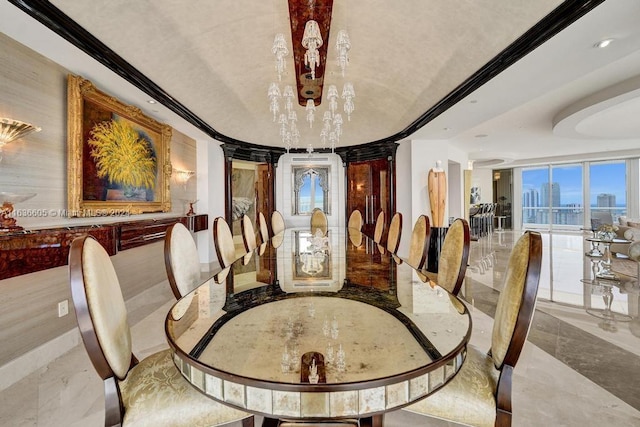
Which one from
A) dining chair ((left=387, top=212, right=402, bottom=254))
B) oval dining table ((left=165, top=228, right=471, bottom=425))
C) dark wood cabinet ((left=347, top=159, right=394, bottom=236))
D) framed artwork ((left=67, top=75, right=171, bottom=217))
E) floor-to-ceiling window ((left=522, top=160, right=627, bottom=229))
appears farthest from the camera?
floor-to-ceiling window ((left=522, top=160, right=627, bottom=229))

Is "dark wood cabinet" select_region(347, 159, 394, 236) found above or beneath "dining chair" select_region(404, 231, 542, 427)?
above

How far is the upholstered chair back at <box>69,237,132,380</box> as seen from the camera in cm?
90

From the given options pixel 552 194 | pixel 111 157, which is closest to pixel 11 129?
pixel 111 157

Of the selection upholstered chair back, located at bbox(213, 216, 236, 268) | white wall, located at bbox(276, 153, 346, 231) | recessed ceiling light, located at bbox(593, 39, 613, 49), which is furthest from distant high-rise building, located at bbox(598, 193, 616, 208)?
upholstered chair back, located at bbox(213, 216, 236, 268)

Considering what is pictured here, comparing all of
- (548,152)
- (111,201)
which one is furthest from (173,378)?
(548,152)

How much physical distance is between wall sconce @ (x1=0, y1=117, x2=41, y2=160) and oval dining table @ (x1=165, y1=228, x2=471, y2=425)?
1832mm

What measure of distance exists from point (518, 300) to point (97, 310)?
137 cm

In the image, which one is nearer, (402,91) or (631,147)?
(402,91)

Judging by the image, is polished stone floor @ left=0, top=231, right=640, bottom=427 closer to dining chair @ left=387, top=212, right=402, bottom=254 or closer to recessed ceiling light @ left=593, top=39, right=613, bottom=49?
dining chair @ left=387, top=212, right=402, bottom=254

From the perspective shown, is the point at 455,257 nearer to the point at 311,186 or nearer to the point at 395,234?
the point at 395,234

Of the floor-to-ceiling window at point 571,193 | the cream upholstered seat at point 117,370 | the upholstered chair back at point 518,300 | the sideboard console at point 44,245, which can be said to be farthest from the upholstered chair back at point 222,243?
the floor-to-ceiling window at point 571,193

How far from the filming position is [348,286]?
60.1 inches

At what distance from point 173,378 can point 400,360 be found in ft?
2.92

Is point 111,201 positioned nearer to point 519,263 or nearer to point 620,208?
point 519,263
